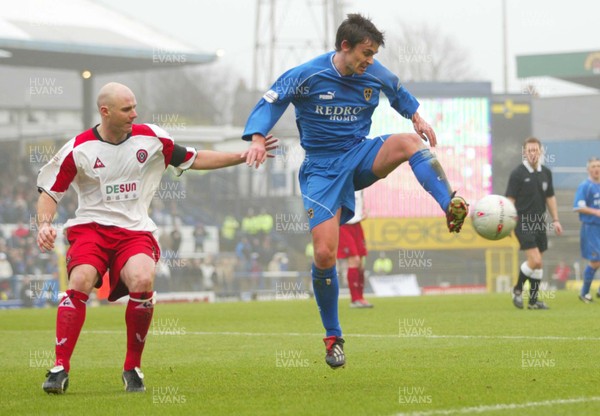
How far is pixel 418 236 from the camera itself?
36281 millimetres

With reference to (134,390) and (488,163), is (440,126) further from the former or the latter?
(134,390)

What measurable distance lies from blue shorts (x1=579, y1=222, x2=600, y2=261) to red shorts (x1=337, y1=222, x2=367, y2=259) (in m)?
3.41

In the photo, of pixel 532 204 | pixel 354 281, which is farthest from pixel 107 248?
pixel 354 281

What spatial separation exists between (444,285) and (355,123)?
26.3 metres

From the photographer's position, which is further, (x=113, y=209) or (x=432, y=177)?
(x=432, y=177)

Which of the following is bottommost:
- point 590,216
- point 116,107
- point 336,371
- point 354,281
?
point 354,281

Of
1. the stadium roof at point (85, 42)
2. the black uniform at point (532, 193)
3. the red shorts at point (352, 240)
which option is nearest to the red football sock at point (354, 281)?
the red shorts at point (352, 240)

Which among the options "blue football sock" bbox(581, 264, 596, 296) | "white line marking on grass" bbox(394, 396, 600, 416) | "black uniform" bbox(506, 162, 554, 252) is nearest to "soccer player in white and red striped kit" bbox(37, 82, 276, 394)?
"white line marking on grass" bbox(394, 396, 600, 416)

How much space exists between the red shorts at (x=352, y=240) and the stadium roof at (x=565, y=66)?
41.0 metres

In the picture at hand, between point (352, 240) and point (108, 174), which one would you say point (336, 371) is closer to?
point (108, 174)

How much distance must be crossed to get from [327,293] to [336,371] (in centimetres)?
54

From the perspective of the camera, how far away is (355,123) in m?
7.88

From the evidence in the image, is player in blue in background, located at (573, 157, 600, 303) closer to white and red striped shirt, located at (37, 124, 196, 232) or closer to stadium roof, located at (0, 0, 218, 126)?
white and red striped shirt, located at (37, 124, 196, 232)

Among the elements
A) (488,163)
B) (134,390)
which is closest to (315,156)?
(134,390)
